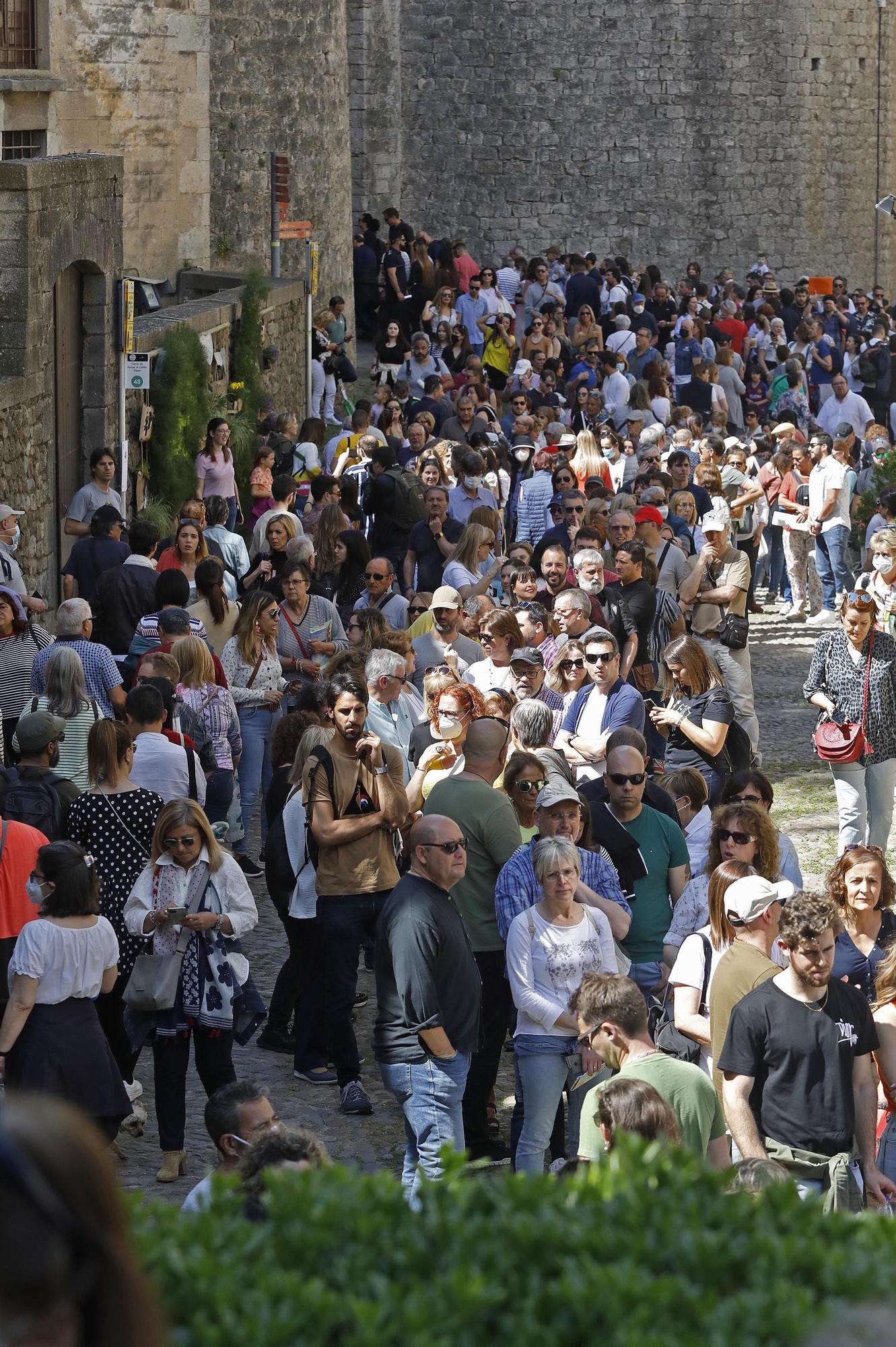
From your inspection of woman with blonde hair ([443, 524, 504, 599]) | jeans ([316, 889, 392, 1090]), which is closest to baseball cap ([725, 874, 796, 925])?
jeans ([316, 889, 392, 1090])

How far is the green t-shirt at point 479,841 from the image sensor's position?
6.59 meters

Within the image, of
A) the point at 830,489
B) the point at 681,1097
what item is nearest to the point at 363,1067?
the point at 681,1097

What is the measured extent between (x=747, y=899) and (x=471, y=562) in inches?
209

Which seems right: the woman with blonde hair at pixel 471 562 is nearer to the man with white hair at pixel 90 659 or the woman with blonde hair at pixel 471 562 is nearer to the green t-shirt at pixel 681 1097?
the man with white hair at pixel 90 659

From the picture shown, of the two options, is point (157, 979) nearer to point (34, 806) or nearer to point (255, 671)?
point (34, 806)

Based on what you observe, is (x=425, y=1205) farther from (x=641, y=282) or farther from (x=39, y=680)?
(x=641, y=282)

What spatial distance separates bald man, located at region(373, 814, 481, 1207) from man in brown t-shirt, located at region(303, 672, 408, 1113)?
3.61ft

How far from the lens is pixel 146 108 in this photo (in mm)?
18547

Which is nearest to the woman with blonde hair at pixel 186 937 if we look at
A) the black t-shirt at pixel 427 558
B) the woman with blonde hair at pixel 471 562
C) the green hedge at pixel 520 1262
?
the green hedge at pixel 520 1262

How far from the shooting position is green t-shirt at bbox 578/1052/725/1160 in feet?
15.8

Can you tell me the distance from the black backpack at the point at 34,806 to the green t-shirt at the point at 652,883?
6.44ft

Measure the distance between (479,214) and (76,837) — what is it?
29847 mm

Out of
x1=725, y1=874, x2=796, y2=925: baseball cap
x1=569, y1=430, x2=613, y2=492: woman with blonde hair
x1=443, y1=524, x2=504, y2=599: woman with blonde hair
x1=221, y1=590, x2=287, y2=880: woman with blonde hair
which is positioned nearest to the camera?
x1=725, y1=874, x2=796, y2=925: baseball cap

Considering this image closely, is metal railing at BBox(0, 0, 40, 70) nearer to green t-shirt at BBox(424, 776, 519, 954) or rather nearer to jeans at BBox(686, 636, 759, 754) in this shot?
jeans at BBox(686, 636, 759, 754)
